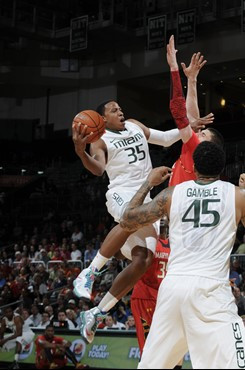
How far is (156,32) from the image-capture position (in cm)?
2133

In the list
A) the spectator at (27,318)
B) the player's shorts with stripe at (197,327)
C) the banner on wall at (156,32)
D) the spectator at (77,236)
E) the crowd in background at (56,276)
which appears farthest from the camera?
the banner on wall at (156,32)

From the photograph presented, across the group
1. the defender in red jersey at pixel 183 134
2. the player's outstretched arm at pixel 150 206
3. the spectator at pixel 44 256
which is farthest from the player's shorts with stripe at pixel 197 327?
the spectator at pixel 44 256

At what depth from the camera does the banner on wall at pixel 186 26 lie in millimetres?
20391

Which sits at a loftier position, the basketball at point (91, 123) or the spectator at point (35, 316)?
the basketball at point (91, 123)

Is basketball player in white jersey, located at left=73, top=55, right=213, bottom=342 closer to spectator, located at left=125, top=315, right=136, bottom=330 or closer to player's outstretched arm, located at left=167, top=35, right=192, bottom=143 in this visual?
player's outstretched arm, located at left=167, top=35, right=192, bottom=143

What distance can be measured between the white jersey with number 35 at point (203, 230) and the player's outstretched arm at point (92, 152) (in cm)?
145

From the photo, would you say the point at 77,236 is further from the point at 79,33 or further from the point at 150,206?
the point at 150,206

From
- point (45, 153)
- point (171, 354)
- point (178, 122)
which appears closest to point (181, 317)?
point (171, 354)

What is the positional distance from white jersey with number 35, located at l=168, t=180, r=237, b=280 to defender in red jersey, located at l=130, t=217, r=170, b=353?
186cm

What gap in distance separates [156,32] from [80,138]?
16.1 meters

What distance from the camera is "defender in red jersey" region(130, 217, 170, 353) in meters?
6.30

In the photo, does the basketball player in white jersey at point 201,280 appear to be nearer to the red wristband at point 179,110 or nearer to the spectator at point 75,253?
the red wristband at point 179,110

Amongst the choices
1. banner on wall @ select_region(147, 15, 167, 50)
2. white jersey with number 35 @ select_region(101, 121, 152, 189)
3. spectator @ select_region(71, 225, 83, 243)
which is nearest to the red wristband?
white jersey with number 35 @ select_region(101, 121, 152, 189)

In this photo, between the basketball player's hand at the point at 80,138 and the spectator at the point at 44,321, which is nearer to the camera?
the basketball player's hand at the point at 80,138
